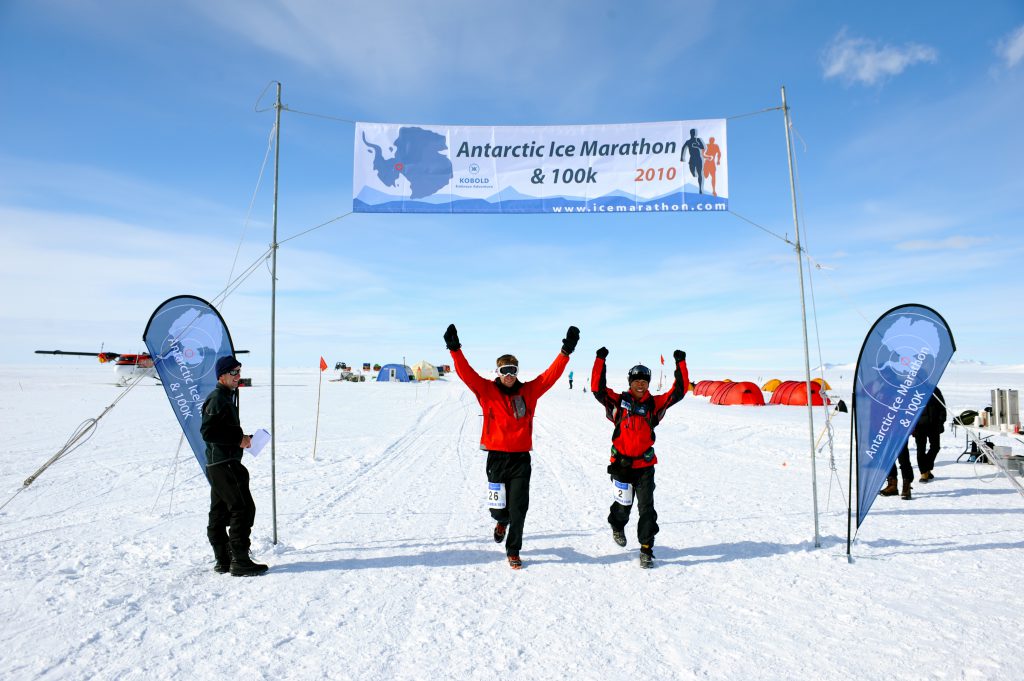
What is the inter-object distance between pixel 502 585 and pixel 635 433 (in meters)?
1.88

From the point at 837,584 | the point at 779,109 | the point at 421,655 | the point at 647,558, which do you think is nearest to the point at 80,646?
the point at 421,655

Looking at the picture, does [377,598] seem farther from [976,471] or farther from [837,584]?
[976,471]

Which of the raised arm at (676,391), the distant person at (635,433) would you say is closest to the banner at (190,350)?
the distant person at (635,433)

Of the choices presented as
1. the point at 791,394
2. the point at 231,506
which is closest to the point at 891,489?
the point at 231,506

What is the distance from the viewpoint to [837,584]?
4.63m

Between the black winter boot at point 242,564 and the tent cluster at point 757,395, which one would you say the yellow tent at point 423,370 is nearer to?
the tent cluster at point 757,395

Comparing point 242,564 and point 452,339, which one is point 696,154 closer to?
point 452,339

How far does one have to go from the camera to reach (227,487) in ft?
15.8

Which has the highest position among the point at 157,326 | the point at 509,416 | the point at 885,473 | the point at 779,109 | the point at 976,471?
the point at 779,109

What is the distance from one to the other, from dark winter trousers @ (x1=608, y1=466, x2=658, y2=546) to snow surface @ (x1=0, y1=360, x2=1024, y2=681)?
0.29m

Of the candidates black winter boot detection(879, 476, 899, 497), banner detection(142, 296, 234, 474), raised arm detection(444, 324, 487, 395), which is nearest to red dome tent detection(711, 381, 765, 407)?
black winter boot detection(879, 476, 899, 497)

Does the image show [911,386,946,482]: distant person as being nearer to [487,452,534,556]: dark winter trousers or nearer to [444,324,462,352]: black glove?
[487,452,534,556]: dark winter trousers

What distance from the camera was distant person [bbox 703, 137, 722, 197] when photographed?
22.9ft

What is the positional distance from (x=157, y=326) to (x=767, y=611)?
20.4 ft
